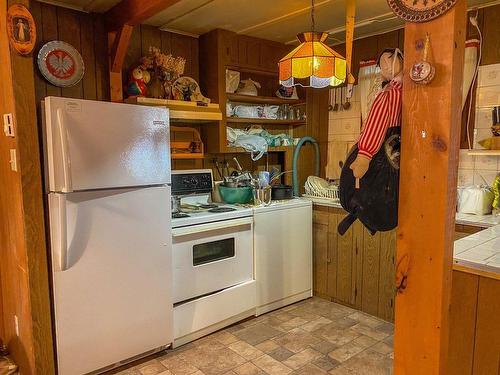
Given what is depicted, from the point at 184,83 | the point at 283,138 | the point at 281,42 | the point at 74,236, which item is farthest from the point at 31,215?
the point at 281,42

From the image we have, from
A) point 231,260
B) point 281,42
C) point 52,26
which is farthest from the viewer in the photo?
point 281,42

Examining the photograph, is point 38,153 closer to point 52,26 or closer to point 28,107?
point 28,107

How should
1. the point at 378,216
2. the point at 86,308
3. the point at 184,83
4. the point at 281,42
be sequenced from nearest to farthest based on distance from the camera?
the point at 378,216
the point at 86,308
the point at 184,83
the point at 281,42

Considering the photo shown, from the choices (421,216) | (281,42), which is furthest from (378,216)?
(281,42)

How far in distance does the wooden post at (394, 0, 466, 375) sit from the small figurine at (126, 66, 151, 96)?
2185mm

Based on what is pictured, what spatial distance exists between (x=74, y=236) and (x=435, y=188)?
5.93 feet

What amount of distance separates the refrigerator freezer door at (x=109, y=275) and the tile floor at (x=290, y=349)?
0.79 feet

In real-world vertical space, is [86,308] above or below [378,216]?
below

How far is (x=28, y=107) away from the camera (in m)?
1.97

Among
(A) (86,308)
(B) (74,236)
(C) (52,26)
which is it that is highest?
(C) (52,26)

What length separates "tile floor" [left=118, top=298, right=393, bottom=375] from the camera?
2334 mm

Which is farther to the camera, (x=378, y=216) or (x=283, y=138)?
(x=283, y=138)

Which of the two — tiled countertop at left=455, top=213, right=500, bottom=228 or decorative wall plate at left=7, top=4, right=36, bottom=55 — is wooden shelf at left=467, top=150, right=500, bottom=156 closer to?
tiled countertop at left=455, top=213, right=500, bottom=228

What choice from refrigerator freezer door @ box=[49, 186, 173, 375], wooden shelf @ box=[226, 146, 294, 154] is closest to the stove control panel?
wooden shelf @ box=[226, 146, 294, 154]
